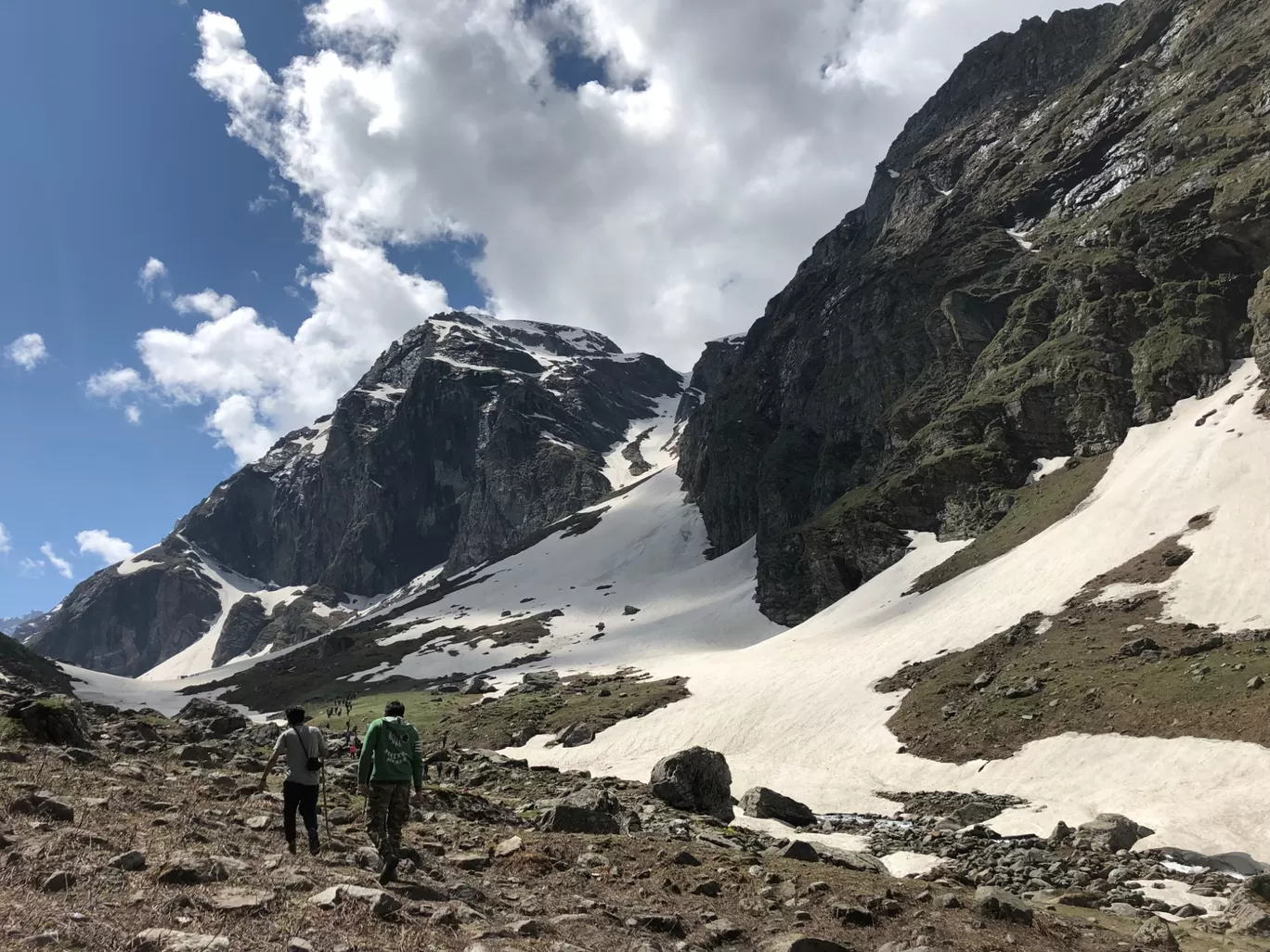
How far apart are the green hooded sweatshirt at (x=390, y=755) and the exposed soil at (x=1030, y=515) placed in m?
55.5

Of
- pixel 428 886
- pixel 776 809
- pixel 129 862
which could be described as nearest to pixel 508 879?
pixel 428 886

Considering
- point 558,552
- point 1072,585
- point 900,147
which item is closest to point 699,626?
point 1072,585

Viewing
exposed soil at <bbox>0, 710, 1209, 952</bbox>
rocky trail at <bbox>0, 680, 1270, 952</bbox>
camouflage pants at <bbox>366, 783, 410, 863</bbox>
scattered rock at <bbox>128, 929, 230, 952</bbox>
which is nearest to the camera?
scattered rock at <bbox>128, 929, 230, 952</bbox>

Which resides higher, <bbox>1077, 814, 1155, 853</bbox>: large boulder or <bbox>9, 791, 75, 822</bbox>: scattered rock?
<bbox>9, 791, 75, 822</bbox>: scattered rock

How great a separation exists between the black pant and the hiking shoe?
2.09 m

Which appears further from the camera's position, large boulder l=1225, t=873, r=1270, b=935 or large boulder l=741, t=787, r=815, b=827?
large boulder l=741, t=787, r=815, b=827

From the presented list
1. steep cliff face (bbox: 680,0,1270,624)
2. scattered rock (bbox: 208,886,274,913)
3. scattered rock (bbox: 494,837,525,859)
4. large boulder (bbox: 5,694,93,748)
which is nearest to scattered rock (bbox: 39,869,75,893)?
scattered rock (bbox: 208,886,274,913)

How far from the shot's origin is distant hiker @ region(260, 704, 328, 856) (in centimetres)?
1131

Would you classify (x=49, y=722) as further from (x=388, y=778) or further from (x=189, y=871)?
(x=189, y=871)

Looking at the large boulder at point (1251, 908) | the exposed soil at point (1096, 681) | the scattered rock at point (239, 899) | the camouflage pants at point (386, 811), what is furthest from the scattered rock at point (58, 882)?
the exposed soil at point (1096, 681)

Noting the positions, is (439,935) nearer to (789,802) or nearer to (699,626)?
(789,802)

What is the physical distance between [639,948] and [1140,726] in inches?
1078

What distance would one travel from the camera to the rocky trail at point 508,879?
24.4ft

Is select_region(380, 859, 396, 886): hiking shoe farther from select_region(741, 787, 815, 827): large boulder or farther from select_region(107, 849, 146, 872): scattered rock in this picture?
select_region(741, 787, 815, 827): large boulder
